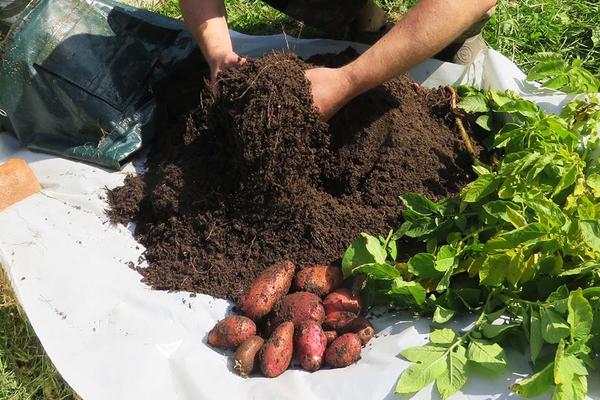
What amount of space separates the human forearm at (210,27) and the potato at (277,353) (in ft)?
3.57

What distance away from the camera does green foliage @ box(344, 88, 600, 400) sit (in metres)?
1.76

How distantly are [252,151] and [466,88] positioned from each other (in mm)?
1040

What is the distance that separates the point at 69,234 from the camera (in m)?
2.43

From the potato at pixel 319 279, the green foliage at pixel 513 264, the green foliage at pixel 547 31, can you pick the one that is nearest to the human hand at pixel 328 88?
the green foliage at pixel 513 264

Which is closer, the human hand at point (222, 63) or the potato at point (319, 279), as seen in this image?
the potato at point (319, 279)

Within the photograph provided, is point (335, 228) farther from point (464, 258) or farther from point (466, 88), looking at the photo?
point (466, 88)

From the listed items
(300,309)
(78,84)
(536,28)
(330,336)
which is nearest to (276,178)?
(300,309)

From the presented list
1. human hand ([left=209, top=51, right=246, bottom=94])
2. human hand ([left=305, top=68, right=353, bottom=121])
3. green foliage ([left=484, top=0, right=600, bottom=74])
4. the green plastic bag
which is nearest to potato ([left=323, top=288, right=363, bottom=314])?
human hand ([left=305, top=68, right=353, bottom=121])

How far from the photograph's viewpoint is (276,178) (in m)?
2.27

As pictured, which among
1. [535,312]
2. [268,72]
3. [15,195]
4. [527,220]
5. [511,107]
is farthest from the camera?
[15,195]

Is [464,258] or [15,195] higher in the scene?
[15,195]

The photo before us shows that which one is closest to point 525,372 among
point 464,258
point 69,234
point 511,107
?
point 464,258

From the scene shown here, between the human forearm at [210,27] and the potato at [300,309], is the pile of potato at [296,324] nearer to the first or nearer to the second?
the potato at [300,309]

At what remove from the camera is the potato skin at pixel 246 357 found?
2004 millimetres
